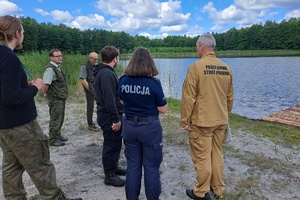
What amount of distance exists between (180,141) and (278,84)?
661 inches

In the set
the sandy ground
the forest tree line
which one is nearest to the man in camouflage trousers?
the sandy ground

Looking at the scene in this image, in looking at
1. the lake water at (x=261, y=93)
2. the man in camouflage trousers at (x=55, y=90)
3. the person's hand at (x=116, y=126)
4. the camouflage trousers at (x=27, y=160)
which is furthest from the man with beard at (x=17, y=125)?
the lake water at (x=261, y=93)

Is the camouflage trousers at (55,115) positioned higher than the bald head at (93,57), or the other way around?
the bald head at (93,57)

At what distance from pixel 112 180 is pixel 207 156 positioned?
1.48 m

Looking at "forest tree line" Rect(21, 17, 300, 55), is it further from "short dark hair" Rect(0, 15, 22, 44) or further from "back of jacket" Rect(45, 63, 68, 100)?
"short dark hair" Rect(0, 15, 22, 44)

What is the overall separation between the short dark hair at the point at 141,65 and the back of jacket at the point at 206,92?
1.92ft

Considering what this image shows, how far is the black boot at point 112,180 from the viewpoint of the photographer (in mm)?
3561

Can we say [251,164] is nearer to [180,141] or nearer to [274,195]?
[274,195]

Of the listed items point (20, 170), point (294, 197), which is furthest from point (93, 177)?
point (294, 197)

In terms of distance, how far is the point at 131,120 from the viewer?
9.12 ft

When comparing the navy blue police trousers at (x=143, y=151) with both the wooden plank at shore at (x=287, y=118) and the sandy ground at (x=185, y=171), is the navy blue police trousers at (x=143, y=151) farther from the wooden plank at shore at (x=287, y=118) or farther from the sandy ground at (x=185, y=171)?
the wooden plank at shore at (x=287, y=118)

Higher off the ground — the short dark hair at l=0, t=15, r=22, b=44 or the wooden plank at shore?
the short dark hair at l=0, t=15, r=22, b=44

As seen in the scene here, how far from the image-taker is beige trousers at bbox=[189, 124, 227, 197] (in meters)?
3.13

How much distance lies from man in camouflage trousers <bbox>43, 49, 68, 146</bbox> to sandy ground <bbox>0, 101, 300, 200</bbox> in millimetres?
399
